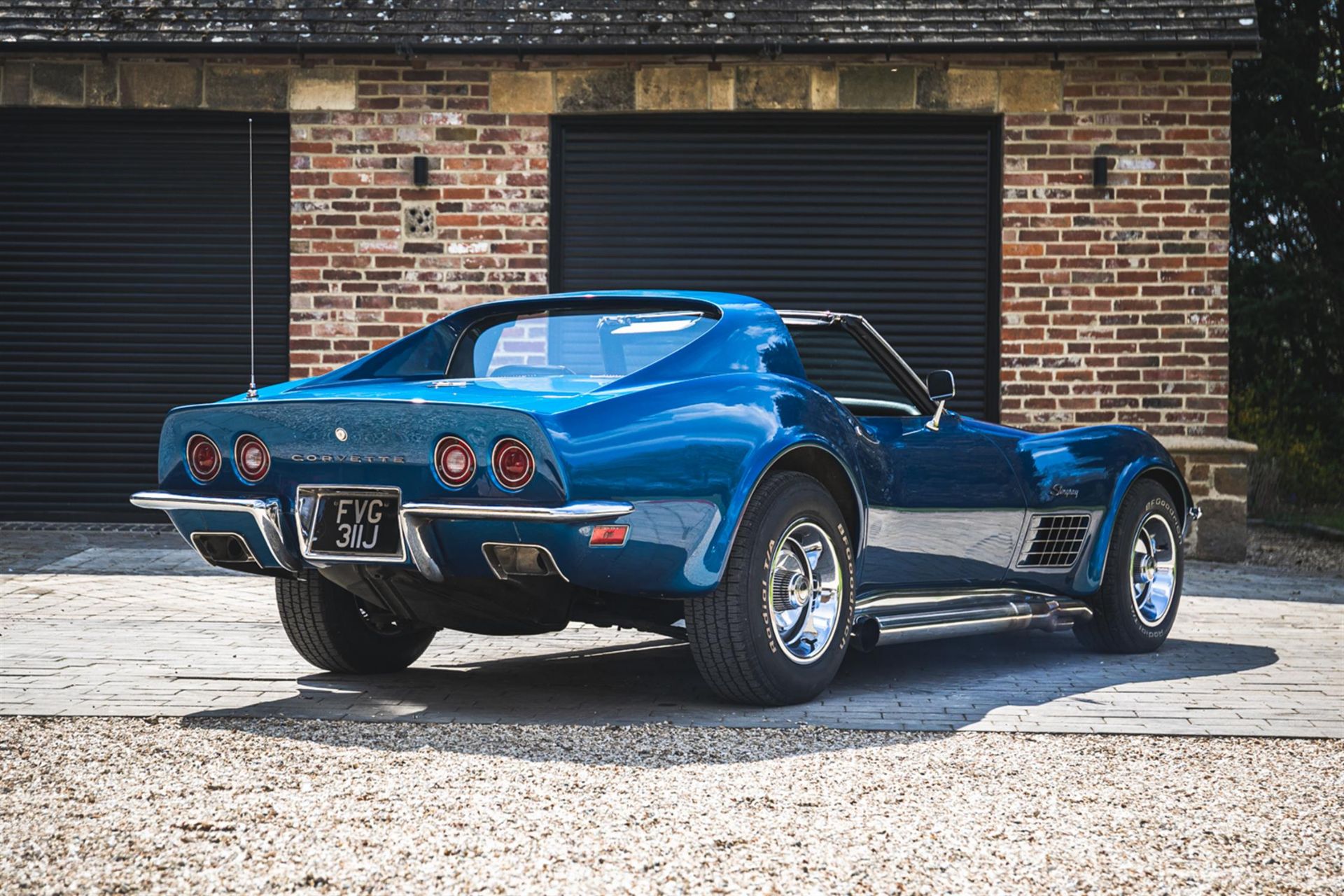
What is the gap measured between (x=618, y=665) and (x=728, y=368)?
66.3 inches

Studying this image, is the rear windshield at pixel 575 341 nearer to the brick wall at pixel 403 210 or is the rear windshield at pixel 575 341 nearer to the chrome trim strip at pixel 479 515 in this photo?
the chrome trim strip at pixel 479 515

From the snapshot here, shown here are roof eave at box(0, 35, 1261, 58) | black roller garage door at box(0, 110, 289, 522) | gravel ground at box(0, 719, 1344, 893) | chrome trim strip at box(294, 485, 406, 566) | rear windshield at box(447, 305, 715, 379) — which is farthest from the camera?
black roller garage door at box(0, 110, 289, 522)

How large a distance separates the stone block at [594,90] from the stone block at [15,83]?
13.1 feet

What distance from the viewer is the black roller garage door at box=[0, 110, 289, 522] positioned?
11.8 metres

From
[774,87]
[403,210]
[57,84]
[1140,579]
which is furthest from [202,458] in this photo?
[57,84]

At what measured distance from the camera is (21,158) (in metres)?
11.8

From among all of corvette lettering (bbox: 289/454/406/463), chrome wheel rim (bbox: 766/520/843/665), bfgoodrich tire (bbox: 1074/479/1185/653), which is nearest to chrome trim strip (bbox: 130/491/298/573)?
corvette lettering (bbox: 289/454/406/463)

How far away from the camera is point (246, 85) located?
1152 cm

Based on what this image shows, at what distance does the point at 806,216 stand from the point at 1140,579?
18.1 ft

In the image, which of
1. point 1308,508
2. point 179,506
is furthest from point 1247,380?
point 179,506

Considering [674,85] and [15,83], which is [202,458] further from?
[15,83]

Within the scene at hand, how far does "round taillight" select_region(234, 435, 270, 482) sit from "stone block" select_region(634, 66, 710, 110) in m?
7.07

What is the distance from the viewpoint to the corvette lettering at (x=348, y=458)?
4.57m

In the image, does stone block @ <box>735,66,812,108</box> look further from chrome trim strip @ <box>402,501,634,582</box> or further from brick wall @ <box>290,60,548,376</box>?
chrome trim strip @ <box>402,501,634,582</box>
